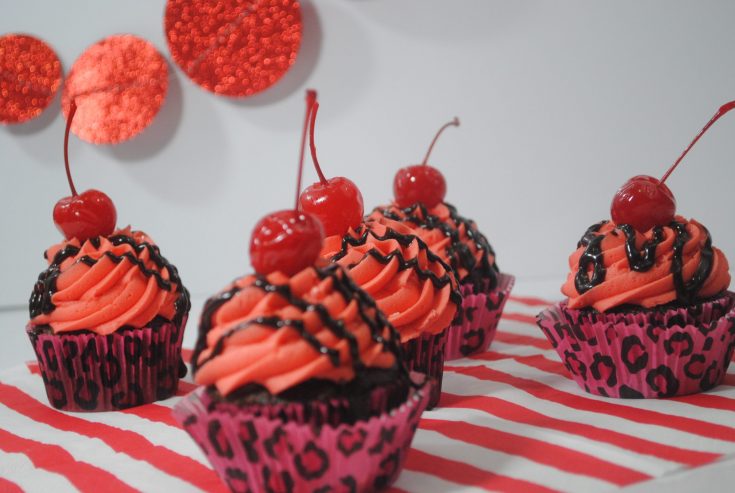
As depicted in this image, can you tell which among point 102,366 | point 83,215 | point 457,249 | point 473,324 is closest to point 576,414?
point 473,324

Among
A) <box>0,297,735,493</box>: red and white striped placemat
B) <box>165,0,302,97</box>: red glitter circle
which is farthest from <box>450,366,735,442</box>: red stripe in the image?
<box>165,0,302,97</box>: red glitter circle

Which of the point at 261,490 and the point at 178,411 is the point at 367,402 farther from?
the point at 178,411

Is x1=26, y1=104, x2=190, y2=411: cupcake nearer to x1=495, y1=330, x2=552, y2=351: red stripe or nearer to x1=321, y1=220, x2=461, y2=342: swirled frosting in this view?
x1=321, y1=220, x2=461, y2=342: swirled frosting

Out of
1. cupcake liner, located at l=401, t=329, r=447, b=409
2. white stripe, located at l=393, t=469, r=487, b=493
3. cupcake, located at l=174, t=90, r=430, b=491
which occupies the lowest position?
white stripe, located at l=393, t=469, r=487, b=493

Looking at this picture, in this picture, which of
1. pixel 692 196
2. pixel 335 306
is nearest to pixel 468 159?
pixel 692 196

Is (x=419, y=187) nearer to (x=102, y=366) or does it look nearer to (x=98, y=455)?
(x=102, y=366)

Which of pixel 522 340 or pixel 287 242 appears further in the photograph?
pixel 522 340

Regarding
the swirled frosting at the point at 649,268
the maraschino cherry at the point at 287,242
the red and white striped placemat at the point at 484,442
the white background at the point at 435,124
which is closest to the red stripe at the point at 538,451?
the red and white striped placemat at the point at 484,442
